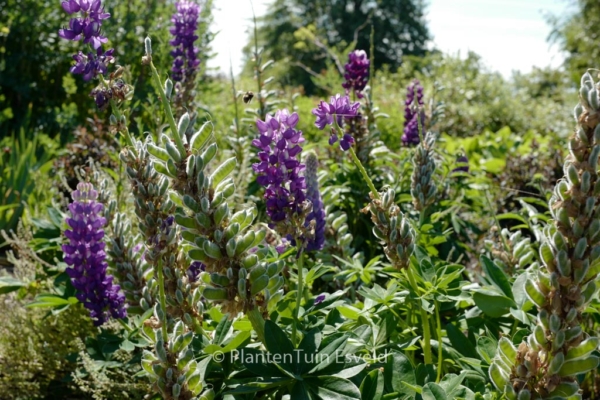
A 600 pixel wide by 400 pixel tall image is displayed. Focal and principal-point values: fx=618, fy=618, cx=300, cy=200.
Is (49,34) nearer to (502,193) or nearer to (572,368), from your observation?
(502,193)

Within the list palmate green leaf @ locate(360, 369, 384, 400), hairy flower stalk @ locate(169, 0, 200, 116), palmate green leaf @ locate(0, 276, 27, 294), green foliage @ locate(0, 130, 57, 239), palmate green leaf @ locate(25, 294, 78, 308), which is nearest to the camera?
palmate green leaf @ locate(360, 369, 384, 400)

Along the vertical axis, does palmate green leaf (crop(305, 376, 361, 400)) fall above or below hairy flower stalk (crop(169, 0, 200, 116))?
below

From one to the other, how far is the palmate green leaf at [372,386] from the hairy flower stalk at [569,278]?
1.34ft

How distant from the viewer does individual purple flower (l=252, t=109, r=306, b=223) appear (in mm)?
1683

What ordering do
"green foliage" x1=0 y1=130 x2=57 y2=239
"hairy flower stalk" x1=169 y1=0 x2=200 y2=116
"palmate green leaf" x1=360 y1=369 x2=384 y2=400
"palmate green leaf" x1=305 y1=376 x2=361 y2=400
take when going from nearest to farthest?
"palmate green leaf" x1=305 y1=376 x2=361 y2=400 → "palmate green leaf" x1=360 y1=369 x2=384 y2=400 → "hairy flower stalk" x1=169 y1=0 x2=200 y2=116 → "green foliage" x1=0 y1=130 x2=57 y2=239

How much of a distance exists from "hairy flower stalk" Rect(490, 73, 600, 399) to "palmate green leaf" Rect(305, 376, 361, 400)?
372 millimetres

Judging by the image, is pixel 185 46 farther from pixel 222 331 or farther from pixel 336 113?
pixel 222 331

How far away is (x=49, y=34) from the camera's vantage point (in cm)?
776

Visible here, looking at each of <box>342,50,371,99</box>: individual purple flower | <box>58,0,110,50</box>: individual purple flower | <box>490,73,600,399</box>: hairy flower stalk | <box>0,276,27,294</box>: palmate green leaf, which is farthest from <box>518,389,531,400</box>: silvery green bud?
<box>0,276,27,294</box>: palmate green leaf

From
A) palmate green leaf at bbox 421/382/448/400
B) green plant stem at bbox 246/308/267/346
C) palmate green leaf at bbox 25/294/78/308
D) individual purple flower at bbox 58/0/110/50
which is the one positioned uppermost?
individual purple flower at bbox 58/0/110/50

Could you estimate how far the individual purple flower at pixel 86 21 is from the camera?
1.67 m

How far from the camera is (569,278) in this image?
1.09m

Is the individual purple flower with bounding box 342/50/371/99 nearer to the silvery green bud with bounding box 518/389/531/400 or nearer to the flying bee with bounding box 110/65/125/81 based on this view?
the flying bee with bounding box 110/65/125/81

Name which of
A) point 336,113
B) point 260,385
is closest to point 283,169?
point 336,113
